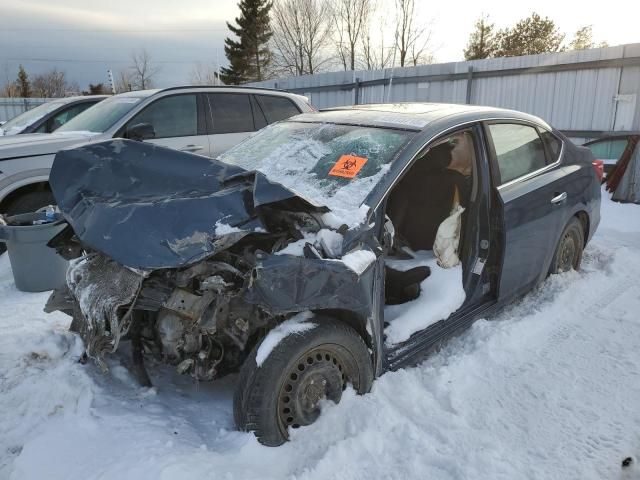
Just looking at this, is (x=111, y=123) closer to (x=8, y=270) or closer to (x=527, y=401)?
(x=8, y=270)

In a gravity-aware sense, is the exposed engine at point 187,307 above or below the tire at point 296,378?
above

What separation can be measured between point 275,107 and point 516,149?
14.2 feet

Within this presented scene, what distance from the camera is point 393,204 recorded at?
3.88 meters

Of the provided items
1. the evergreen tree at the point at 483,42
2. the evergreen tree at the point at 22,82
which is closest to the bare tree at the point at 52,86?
the evergreen tree at the point at 22,82

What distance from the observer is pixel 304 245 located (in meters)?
2.41

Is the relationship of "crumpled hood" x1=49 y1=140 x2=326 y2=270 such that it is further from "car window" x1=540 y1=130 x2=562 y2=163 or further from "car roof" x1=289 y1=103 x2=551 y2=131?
"car window" x1=540 y1=130 x2=562 y2=163

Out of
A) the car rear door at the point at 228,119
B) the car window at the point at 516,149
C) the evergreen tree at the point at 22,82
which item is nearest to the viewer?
the car window at the point at 516,149

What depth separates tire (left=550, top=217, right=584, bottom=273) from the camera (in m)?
4.22

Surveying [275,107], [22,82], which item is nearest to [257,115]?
[275,107]

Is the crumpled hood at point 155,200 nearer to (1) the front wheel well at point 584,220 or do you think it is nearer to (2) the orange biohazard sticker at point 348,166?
(2) the orange biohazard sticker at point 348,166

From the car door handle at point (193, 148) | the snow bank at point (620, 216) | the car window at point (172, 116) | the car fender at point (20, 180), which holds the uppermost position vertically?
the car window at point (172, 116)

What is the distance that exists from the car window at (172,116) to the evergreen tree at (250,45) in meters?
35.6

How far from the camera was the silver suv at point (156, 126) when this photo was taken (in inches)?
→ 208

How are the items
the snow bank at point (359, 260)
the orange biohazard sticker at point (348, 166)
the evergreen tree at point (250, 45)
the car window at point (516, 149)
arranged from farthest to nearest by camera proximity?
the evergreen tree at point (250, 45) → the car window at point (516, 149) → the orange biohazard sticker at point (348, 166) → the snow bank at point (359, 260)
